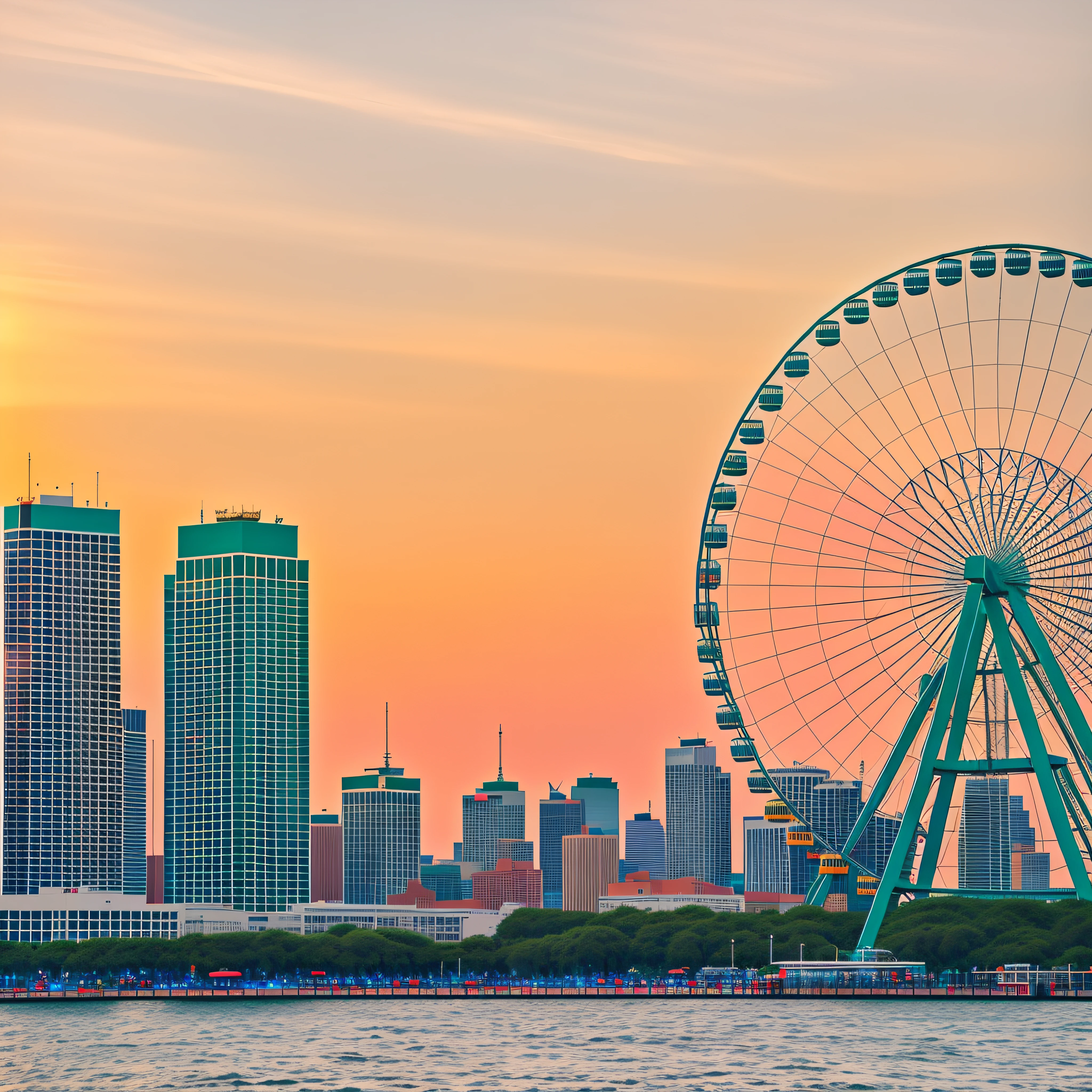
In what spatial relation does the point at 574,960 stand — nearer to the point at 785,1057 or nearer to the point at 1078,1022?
the point at 1078,1022

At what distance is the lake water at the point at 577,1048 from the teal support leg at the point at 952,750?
8922 millimetres

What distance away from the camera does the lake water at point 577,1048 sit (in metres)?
98.8

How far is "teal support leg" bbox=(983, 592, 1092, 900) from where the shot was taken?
129750 millimetres

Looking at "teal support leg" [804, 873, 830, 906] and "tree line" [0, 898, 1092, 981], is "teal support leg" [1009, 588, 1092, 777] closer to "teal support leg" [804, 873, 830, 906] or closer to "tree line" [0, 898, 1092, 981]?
"teal support leg" [804, 873, 830, 906]

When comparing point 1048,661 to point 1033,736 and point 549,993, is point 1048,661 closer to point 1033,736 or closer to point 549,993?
point 1033,736

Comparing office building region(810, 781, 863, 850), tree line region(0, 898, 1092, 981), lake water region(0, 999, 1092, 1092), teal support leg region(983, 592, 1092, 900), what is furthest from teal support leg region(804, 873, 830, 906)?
teal support leg region(983, 592, 1092, 900)

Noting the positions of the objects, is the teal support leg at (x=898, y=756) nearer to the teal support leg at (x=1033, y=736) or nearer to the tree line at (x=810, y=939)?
the teal support leg at (x=1033, y=736)

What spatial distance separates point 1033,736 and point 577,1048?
3389 cm

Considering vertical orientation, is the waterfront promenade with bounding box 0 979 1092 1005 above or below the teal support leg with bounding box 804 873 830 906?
below

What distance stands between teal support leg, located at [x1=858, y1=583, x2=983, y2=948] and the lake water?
7.19 meters

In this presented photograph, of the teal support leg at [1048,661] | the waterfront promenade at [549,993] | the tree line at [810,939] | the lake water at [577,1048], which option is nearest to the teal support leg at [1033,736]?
the teal support leg at [1048,661]

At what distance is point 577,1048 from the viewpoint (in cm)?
11631

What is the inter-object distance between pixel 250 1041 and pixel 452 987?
191 feet

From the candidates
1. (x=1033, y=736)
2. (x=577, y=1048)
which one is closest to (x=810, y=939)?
(x=1033, y=736)
